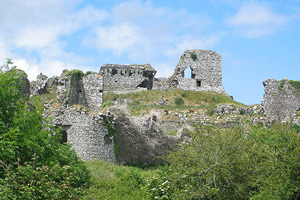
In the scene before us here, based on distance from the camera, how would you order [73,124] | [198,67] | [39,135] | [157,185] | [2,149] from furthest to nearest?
1. [198,67]
2. [73,124]
3. [157,185]
4. [39,135]
5. [2,149]

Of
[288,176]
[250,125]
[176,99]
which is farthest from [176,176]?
[176,99]

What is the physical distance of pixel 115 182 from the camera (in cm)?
1970

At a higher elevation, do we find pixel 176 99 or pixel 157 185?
pixel 176 99

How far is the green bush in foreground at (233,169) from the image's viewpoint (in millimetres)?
15852

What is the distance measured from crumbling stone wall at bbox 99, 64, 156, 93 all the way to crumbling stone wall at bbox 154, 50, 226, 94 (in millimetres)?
1764

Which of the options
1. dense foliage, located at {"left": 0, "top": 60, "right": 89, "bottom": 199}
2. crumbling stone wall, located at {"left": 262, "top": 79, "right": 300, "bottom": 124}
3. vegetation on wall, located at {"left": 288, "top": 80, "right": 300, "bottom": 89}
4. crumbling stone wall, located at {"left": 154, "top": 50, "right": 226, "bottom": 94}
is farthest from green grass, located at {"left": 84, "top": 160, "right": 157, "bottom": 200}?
crumbling stone wall, located at {"left": 154, "top": 50, "right": 226, "bottom": 94}

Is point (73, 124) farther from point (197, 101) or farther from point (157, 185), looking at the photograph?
point (197, 101)

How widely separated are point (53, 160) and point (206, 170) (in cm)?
599

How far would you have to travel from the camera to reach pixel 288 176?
15672mm

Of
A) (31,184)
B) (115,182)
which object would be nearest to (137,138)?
(115,182)

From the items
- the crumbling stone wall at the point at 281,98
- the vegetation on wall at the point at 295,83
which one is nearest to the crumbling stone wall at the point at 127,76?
the crumbling stone wall at the point at 281,98

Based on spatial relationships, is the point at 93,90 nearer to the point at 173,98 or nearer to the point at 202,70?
the point at 173,98

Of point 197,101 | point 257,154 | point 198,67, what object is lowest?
point 257,154

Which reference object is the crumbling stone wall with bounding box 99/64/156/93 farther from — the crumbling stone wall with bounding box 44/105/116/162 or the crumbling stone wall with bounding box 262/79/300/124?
the crumbling stone wall with bounding box 44/105/116/162
